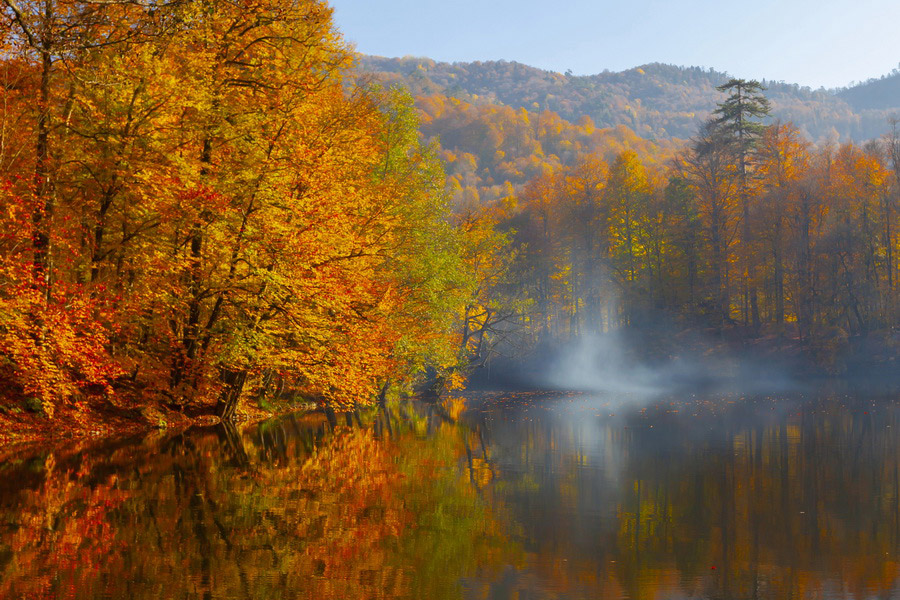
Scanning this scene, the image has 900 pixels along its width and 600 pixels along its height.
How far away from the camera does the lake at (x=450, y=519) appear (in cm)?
707

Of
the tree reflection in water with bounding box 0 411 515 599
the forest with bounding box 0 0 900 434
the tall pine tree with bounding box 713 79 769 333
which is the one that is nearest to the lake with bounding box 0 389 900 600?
the tree reflection in water with bounding box 0 411 515 599

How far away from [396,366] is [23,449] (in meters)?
16.3

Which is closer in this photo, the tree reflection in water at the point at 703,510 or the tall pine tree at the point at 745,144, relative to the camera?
the tree reflection in water at the point at 703,510

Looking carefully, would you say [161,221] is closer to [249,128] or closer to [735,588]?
[249,128]

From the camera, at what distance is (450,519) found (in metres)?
9.87

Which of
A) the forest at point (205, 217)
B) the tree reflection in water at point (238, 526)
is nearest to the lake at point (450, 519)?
the tree reflection in water at point (238, 526)

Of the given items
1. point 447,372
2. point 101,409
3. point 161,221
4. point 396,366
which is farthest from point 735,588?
point 447,372

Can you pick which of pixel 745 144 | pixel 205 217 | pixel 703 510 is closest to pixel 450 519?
pixel 703 510

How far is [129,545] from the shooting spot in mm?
8070

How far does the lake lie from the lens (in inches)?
279

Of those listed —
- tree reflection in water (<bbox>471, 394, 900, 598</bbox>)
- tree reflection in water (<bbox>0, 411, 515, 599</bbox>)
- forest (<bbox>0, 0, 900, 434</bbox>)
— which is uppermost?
forest (<bbox>0, 0, 900, 434</bbox>)

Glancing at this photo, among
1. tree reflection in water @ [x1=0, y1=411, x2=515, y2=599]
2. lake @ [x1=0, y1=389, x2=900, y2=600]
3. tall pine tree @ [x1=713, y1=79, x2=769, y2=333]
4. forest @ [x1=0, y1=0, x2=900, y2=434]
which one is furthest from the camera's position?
A: tall pine tree @ [x1=713, y1=79, x2=769, y2=333]

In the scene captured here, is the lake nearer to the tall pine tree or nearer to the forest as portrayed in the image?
the forest

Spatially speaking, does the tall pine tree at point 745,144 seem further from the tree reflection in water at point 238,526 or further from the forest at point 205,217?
the tree reflection in water at point 238,526
